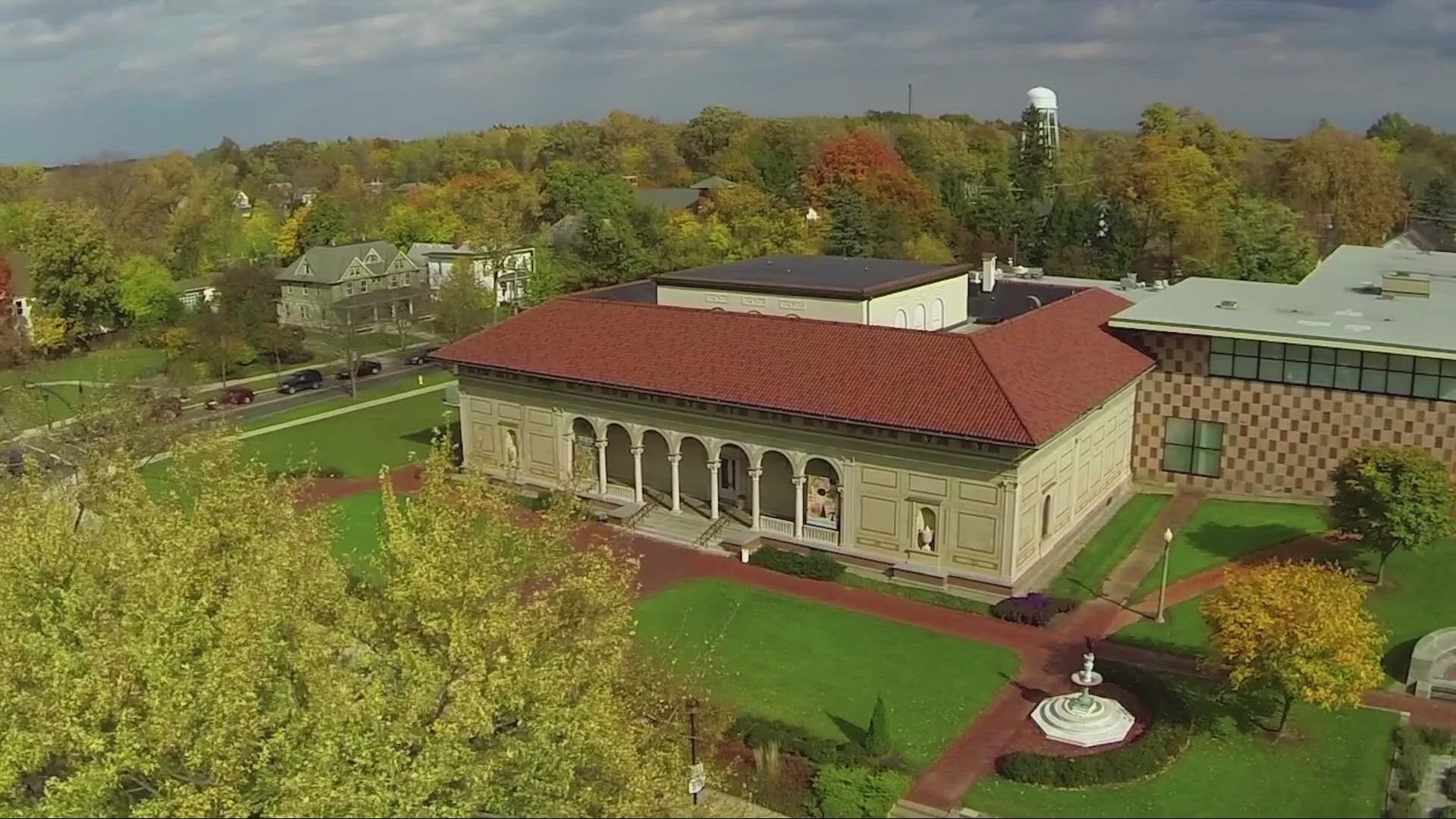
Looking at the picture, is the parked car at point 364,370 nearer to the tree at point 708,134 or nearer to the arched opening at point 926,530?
the arched opening at point 926,530

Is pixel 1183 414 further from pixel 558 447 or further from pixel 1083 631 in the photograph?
pixel 558 447

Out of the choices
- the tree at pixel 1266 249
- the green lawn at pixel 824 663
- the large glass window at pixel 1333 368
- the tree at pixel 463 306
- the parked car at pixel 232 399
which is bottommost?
the green lawn at pixel 824 663

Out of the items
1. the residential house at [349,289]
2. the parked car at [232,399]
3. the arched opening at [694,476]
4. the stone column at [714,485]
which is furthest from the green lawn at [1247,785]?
the residential house at [349,289]

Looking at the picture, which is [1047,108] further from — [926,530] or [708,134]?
[926,530]

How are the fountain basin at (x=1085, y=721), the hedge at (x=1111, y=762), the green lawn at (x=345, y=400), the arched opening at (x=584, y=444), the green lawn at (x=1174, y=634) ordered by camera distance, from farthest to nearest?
the green lawn at (x=345, y=400)
the arched opening at (x=584, y=444)
the green lawn at (x=1174, y=634)
the fountain basin at (x=1085, y=721)
the hedge at (x=1111, y=762)

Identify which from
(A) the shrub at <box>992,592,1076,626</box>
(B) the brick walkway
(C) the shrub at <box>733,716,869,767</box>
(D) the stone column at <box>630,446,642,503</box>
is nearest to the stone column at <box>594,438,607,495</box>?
(D) the stone column at <box>630,446,642,503</box>

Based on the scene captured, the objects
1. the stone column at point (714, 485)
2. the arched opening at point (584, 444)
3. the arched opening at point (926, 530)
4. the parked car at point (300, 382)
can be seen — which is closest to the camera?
the arched opening at point (926, 530)
